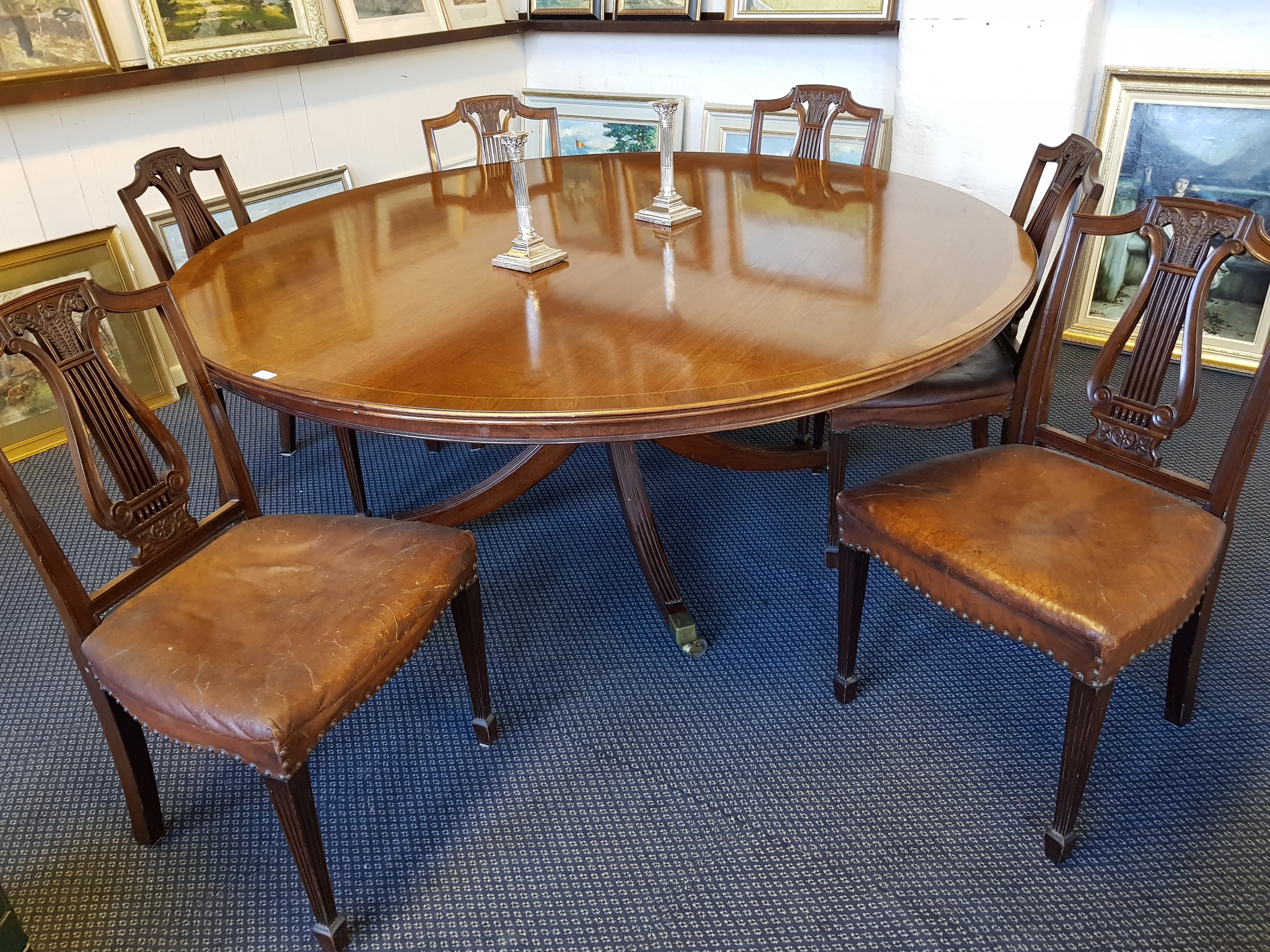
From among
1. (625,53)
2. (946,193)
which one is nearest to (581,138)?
(625,53)

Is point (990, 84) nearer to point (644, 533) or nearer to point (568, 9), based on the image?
point (644, 533)

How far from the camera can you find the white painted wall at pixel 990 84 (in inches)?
112

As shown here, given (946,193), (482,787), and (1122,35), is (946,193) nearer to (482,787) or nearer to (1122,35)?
(1122,35)

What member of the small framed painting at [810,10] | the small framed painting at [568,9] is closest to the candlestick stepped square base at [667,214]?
the small framed painting at [810,10]

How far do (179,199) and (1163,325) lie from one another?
2.42 meters

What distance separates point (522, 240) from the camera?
1927mm

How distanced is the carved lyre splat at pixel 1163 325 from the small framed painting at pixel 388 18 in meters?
3.18

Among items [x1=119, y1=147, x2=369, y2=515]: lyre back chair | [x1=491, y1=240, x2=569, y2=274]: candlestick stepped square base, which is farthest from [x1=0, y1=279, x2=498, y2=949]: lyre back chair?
[x1=119, y1=147, x2=369, y2=515]: lyre back chair

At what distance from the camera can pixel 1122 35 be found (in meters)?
2.97

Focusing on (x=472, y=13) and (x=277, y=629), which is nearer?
(x=277, y=629)

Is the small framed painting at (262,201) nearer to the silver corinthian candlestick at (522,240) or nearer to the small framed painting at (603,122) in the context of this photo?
the small framed painting at (603,122)

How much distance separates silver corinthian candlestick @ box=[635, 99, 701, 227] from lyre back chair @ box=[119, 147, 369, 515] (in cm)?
96

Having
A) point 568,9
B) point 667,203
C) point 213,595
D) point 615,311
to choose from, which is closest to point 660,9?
point 568,9

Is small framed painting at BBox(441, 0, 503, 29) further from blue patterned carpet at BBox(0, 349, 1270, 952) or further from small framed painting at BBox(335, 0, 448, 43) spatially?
blue patterned carpet at BBox(0, 349, 1270, 952)
